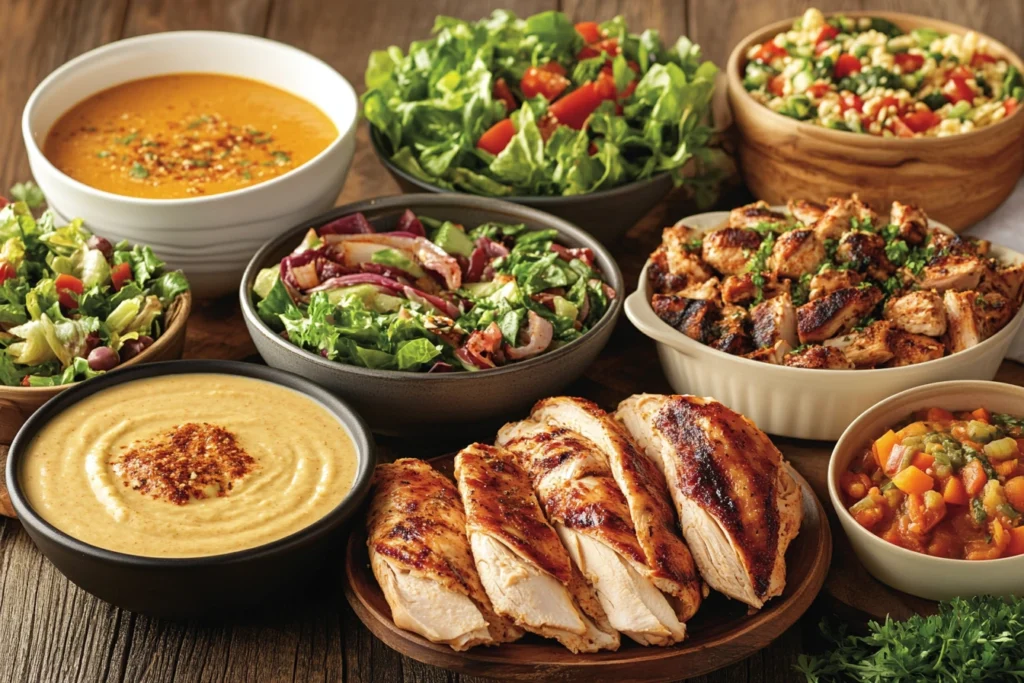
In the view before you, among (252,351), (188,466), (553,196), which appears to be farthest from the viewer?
(553,196)

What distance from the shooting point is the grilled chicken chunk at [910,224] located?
195 inches

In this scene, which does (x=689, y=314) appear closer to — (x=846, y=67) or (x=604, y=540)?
(x=604, y=540)

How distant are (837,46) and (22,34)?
492 centimetres

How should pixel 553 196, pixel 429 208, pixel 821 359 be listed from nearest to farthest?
pixel 821 359, pixel 429 208, pixel 553 196

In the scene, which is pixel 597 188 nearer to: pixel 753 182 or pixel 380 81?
pixel 753 182

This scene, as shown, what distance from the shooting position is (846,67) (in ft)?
20.0

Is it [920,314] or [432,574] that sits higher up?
[920,314]

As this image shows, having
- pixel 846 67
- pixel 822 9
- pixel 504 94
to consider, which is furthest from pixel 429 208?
pixel 822 9

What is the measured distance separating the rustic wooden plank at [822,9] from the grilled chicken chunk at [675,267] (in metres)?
2.99

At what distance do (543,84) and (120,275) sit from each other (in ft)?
7.04

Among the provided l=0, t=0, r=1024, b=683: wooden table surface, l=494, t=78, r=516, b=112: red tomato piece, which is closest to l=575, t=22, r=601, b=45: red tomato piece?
l=494, t=78, r=516, b=112: red tomato piece

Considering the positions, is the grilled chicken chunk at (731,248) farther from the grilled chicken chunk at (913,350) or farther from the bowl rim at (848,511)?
the bowl rim at (848,511)

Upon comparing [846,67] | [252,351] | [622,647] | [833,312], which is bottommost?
[252,351]

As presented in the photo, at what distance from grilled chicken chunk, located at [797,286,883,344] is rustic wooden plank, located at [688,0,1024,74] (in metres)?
3.49
